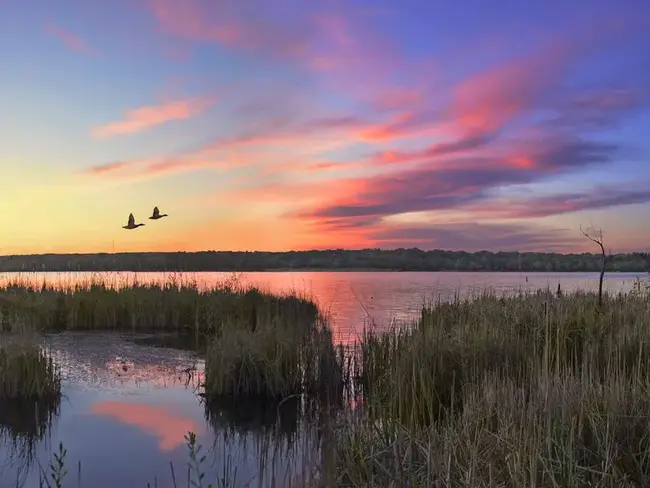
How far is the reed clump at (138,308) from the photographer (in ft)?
49.7

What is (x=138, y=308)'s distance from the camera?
16.1m

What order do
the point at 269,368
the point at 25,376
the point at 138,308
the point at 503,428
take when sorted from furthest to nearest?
1. the point at 138,308
2. the point at 269,368
3. the point at 25,376
4. the point at 503,428

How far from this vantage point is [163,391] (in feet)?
28.1

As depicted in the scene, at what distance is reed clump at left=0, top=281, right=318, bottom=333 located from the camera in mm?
15156

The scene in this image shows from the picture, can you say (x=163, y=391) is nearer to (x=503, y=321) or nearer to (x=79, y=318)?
(x=503, y=321)

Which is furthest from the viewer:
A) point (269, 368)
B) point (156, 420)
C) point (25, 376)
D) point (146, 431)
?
point (269, 368)

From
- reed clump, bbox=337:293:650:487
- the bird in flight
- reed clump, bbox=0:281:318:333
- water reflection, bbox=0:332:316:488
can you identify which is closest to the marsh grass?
water reflection, bbox=0:332:316:488

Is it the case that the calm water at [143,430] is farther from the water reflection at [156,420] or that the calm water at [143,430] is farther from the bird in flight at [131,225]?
the bird in flight at [131,225]

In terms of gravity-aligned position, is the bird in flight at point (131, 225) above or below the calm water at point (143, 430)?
above

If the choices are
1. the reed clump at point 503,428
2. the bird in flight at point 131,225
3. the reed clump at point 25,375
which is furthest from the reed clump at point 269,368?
the bird in flight at point 131,225

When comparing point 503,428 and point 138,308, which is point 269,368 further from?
point 138,308

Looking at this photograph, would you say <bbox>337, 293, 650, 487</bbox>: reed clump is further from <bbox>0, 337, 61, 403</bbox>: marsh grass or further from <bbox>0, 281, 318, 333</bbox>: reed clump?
<bbox>0, 281, 318, 333</bbox>: reed clump

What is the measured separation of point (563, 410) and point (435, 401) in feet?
7.47

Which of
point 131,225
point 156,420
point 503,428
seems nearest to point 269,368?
point 156,420
